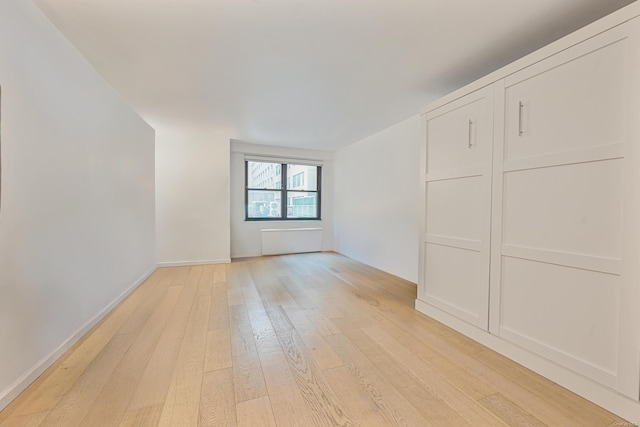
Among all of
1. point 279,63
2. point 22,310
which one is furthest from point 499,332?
point 22,310

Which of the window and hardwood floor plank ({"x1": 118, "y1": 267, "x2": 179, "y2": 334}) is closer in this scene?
hardwood floor plank ({"x1": 118, "y1": 267, "x2": 179, "y2": 334})

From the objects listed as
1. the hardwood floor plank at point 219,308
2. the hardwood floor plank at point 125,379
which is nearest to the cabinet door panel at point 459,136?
the hardwood floor plank at point 219,308

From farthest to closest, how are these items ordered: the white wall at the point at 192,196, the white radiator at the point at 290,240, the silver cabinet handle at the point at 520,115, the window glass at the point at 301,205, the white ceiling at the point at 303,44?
the window glass at the point at 301,205
the white radiator at the point at 290,240
the white wall at the point at 192,196
the silver cabinet handle at the point at 520,115
the white ceiling at the point at 303,44

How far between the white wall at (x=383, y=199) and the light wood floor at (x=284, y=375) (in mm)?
1283

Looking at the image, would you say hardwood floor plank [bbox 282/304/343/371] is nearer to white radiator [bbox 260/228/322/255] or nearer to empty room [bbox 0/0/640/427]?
empty room [bbox 0/0/640/427]

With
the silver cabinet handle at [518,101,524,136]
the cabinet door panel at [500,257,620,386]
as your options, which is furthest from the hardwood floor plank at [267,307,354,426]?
the silver cabinet handle at [518,101,524,136]

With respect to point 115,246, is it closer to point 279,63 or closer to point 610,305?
point 279,63

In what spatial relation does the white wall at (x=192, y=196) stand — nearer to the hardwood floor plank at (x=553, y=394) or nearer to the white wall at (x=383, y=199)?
the white wall at (x=383, y=199)

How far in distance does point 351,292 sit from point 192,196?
315cm

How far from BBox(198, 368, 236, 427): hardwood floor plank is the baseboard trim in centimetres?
176

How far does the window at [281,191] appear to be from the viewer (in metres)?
5.25

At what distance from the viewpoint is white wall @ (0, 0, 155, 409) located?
4.38 feet

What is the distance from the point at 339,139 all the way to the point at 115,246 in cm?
363

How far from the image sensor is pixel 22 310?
55.2 inches
